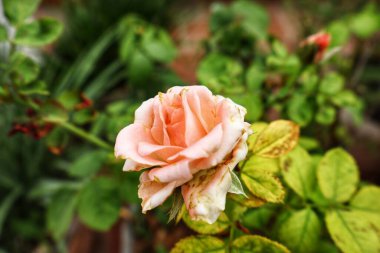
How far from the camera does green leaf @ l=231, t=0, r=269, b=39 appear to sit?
0.75 meters

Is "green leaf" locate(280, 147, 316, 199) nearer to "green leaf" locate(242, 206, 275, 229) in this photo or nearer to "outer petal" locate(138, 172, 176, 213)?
"green leaf" locate(242, 206, 275, 229)

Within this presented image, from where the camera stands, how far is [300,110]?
0.58 metres

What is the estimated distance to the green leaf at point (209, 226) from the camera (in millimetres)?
427

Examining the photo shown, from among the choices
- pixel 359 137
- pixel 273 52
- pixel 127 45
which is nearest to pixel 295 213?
pixel 273 52

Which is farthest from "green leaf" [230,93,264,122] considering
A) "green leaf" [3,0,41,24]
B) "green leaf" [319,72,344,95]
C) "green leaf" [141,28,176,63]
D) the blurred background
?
"green leaf" [3,0,41,24]

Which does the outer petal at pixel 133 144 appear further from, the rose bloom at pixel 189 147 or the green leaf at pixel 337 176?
the green leaf at pixel 337 176

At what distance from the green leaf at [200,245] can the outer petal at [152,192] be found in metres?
0.10

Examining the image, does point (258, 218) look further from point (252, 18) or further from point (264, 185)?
point (252, 18)

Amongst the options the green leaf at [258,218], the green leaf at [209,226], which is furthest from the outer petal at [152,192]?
the green leaf at [258,218]

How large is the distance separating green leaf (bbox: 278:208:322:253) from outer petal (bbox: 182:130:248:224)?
165 mm

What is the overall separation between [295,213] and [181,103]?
0.21 meters

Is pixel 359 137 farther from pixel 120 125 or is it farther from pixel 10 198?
pixel 10 198

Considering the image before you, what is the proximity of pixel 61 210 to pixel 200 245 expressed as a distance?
0.45 m

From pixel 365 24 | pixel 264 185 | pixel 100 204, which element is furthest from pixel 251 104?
pixel 365 24
